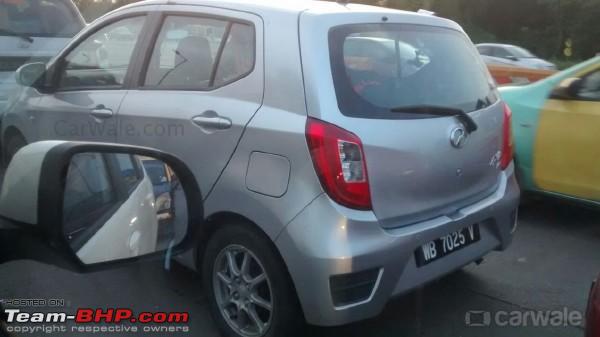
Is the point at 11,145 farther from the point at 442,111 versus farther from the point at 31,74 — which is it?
Answer: the point at 442,111

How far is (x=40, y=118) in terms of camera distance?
180 inches

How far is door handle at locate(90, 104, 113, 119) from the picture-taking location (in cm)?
389

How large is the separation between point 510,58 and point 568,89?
1144 cm

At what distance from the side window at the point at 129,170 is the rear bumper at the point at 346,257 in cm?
68

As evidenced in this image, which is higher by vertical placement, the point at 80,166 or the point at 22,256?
the point at 80,166

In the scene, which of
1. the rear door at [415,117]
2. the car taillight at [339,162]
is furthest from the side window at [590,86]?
the car taillight at [339,162]

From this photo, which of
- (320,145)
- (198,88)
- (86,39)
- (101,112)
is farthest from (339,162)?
(86,39)

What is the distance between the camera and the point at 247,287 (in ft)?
10.4

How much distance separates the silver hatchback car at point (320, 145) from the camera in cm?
281

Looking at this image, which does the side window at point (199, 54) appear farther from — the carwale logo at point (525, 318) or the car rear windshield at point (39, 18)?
the car rear windshield at point (39, 18)

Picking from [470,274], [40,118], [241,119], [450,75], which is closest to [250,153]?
[241,119]

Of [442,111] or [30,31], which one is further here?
[30,31]

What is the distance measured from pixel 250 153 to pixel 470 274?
190cm

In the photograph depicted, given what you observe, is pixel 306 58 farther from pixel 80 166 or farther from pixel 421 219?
pixel 80 166
